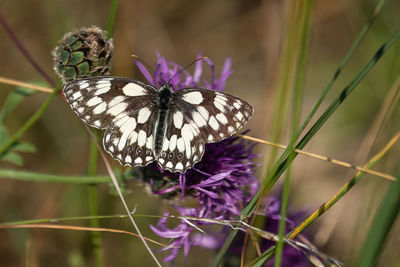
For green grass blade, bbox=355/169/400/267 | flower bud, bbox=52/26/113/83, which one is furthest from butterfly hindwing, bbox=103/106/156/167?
green grass blade, bbox=355/169/400/267

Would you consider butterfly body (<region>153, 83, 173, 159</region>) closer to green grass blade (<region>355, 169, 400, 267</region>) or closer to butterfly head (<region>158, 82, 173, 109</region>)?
butterfly head (<region>158, 82, 173, 109</region>)

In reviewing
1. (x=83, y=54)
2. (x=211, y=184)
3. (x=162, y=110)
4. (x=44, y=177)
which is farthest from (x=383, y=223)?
(x=44, y=177)

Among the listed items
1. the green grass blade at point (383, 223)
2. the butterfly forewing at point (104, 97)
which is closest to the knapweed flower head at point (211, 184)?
the butterfly forewing at point (104, 97)

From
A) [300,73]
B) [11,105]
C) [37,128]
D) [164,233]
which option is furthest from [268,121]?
[37,128]

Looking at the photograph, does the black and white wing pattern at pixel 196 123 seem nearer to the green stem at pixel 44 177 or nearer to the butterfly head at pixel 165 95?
the butterfly head at pixel 165 95

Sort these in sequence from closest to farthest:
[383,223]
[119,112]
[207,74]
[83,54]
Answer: [383,223] → [83,54] → [119,112] → [207,74]

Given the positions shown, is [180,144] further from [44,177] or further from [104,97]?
[44,177]
